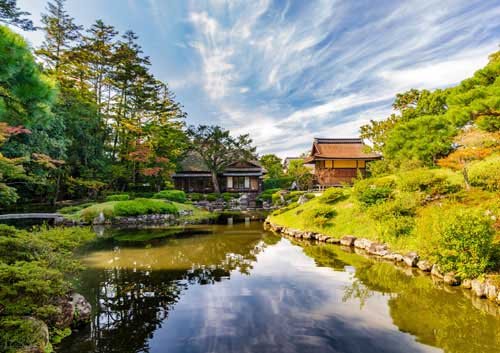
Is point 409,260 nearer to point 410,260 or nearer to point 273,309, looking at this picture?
point 410,260

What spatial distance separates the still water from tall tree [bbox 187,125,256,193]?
834 inches

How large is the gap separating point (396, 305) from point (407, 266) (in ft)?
9.46

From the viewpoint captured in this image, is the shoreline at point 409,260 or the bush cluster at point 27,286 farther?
the shoreline at point 409,260

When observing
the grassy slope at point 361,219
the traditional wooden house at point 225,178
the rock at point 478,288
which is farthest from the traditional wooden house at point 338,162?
the rock at point 478,288

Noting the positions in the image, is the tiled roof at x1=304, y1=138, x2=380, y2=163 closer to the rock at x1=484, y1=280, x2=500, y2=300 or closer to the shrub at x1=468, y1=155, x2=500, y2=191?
the shrub at x1=468, y1=155, x2=500, y2=191

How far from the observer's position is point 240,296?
5895 millimetres

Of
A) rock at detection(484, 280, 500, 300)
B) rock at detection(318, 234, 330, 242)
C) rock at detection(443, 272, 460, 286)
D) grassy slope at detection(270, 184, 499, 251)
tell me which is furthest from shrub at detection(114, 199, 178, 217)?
rock at detection(484, 280, 500, 300)

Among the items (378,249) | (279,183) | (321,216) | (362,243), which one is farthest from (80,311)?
(279,183)

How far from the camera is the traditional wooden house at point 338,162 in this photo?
27.4m

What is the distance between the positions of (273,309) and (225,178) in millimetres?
26855

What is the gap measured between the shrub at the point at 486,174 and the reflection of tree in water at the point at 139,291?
822cm

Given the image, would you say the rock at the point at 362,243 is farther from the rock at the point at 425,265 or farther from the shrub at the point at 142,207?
the shrub at the point at 142,207

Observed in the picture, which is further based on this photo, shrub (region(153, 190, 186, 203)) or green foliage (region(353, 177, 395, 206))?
shrub (region(153, 190, 186, 203))

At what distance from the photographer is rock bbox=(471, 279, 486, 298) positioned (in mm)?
5523
